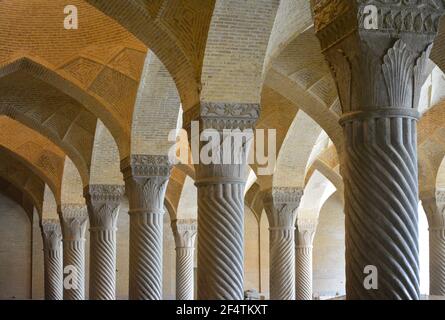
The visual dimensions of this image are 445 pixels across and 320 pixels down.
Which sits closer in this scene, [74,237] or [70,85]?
[70,85]

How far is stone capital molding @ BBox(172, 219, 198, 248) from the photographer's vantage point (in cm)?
1847

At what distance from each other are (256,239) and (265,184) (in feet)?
29.0

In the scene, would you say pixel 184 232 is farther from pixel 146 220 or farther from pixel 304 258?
pixel 146 220

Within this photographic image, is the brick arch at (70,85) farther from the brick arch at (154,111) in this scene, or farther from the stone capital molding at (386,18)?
the stone capital molding at (386,18)

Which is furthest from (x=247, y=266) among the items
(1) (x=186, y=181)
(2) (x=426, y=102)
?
(2) (x=426, y=102)

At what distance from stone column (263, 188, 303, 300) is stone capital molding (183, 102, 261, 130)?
16.6 ft

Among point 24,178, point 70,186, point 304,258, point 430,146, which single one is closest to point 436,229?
point 430,146

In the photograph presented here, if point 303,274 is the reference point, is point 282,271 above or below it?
below

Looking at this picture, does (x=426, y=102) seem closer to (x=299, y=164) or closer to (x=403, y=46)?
(x=299, y=164)

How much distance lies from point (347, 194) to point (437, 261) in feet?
28.7

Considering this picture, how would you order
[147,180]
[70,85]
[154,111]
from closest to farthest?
[154,111], [147,180], [70,85]

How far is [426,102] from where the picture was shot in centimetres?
1200

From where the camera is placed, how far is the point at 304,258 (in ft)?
54.0
